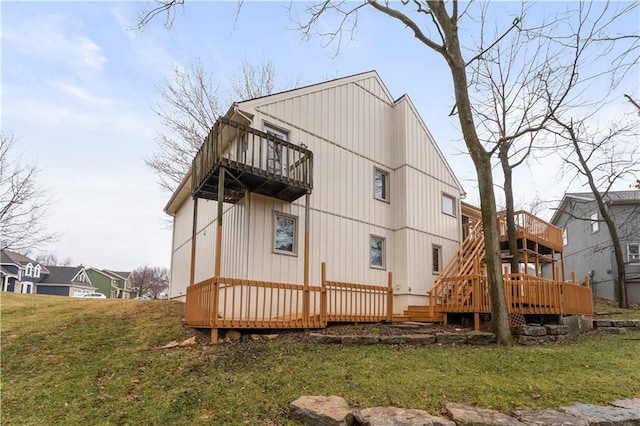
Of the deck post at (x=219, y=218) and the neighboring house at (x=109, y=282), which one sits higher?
the deck post at (x=219, y=218)

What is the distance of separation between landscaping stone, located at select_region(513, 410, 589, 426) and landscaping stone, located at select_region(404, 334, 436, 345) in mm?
3519

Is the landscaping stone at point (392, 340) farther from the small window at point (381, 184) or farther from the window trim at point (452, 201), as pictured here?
the window trim at point (452, 201)

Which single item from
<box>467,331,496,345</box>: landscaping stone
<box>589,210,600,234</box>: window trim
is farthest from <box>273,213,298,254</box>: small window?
<box>589,210,600,234</box>: window trim

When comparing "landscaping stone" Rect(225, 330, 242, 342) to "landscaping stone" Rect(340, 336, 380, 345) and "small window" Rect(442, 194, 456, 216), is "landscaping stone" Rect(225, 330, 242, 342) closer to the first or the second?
"landscaping stone" Rect(340, 336, 380, 345)

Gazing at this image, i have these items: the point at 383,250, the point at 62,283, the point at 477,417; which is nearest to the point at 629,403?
the point at 477,417

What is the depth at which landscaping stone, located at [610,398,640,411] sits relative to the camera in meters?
4.35

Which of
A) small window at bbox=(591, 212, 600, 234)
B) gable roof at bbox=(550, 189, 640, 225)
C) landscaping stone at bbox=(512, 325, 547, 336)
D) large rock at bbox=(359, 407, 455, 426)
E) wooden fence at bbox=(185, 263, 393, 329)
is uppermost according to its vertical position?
gable roof at bbox=(550, 189, 640, 225)

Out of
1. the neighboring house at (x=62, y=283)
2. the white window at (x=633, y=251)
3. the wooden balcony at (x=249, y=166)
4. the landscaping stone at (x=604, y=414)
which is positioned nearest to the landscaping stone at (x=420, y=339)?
the landscaping stone at (x=604, y=414)

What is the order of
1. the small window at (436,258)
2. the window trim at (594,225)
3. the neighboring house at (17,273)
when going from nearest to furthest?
the small window at (436,258)
the window trim at (594,225)
the neighboring house at (17,273)

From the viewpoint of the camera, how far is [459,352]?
694 cm

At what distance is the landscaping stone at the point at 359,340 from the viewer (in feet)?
24.3

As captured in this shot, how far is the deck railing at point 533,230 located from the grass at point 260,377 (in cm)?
A: 685

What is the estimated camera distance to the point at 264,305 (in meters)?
7.97

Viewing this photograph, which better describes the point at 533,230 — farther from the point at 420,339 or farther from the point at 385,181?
the point at 420,339
